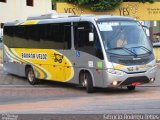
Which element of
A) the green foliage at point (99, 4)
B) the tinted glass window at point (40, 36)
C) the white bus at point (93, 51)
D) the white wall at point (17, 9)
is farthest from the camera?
the white wall at point (17, 9)

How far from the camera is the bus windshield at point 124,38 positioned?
17.9m

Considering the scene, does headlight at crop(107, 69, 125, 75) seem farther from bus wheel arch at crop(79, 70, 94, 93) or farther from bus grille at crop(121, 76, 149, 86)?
bus wheel arch at crop(79, 70, 94, 93)

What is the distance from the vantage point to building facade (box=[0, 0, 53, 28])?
55.2 m

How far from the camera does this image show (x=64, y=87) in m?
21.1

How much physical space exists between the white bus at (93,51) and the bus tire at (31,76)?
0.31m

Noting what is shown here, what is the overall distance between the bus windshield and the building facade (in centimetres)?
3627

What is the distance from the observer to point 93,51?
18.1 metres

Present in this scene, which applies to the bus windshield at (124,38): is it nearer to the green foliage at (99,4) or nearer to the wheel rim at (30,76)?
the wheel rim at (30,76)

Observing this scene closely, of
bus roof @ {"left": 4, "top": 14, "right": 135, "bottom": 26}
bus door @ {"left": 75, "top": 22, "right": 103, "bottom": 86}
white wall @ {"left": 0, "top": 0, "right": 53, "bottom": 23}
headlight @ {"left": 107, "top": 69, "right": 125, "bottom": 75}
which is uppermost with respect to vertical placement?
bus roof @ {"left": 4, "top": 14, "right": 135, "bottom": 26}

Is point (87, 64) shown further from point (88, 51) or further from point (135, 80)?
point (135, 80)

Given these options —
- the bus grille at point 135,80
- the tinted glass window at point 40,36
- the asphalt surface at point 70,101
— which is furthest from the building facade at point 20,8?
the bus grille at point 135,80

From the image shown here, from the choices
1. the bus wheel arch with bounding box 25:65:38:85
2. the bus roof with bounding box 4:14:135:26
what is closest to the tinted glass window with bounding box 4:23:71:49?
the bus roof with bounding box 4:14:135:26

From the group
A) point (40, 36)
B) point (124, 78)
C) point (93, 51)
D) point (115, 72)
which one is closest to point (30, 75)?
point (40, 36)

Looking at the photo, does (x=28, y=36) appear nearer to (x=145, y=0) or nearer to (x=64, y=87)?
(x=64, y=87)
